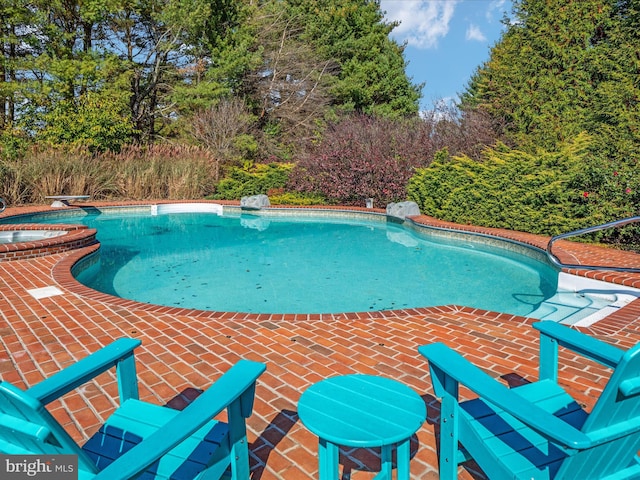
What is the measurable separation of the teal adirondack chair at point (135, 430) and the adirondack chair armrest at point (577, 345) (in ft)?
4.35

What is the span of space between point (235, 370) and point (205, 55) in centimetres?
2199

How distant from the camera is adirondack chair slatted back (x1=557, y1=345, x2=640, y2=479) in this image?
1203 mm

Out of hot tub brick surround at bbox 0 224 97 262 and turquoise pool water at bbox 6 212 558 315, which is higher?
hot tub brick surround at bbox 0 224 97 262

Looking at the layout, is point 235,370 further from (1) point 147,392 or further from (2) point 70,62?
(2) point 70,62

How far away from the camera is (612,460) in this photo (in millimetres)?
1343

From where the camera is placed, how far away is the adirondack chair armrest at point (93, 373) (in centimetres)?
148

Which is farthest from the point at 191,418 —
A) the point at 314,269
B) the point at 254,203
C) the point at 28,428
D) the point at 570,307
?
the point at 254,203

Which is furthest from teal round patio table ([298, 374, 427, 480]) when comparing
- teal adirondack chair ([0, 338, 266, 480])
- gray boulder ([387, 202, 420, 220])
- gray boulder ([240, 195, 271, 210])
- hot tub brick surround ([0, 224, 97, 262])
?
gray boulder ([240, 195, 271, 210])

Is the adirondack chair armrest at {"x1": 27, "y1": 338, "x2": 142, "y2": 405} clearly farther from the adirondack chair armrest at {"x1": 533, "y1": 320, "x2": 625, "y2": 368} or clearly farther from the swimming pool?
the swimming pool

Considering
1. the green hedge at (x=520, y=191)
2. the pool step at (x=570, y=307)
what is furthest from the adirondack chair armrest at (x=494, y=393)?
the green hedge at (x=520, y=191)

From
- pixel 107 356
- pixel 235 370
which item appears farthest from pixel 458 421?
pixel 107 356

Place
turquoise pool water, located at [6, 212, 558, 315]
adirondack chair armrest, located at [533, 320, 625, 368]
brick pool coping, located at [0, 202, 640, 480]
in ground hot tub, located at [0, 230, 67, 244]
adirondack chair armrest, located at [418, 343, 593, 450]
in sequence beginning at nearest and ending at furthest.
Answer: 1. adirondack chair armrest, located at [418, 343, 593, 450]
2. adirondack chair armrest, located at [533, 320, 625, 368]
3. brick pool coping, located at [0, 202, 640, 480]
4. turquoise pool water, located at [6, 212, 558, 315]
5. in ground hot tub, located at [0, 230, 67, 244]

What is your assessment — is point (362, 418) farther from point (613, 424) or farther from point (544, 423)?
point (613, 424)
